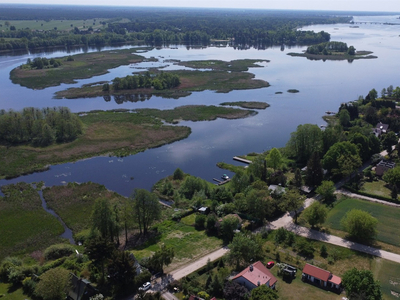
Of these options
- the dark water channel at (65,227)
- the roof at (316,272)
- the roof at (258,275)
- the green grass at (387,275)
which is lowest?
the dark water channel at (65,227)

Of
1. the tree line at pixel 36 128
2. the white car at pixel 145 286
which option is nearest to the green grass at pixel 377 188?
the white car at pixel 145 286

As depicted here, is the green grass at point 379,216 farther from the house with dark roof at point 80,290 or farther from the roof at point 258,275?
the house with dark roof at point 80,290

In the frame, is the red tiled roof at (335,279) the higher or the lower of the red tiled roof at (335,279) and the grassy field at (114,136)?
the lower

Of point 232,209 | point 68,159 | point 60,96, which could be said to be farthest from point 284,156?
point 60,96

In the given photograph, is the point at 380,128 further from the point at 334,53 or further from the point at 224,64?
the point at 334,53

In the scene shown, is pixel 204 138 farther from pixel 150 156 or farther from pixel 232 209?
pixel 232 209

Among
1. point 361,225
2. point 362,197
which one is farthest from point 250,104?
point 361,225

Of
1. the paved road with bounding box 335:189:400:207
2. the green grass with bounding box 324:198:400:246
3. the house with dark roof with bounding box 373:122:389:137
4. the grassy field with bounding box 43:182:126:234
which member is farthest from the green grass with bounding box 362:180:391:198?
the grassy field with bounding box 43:182:126:234
